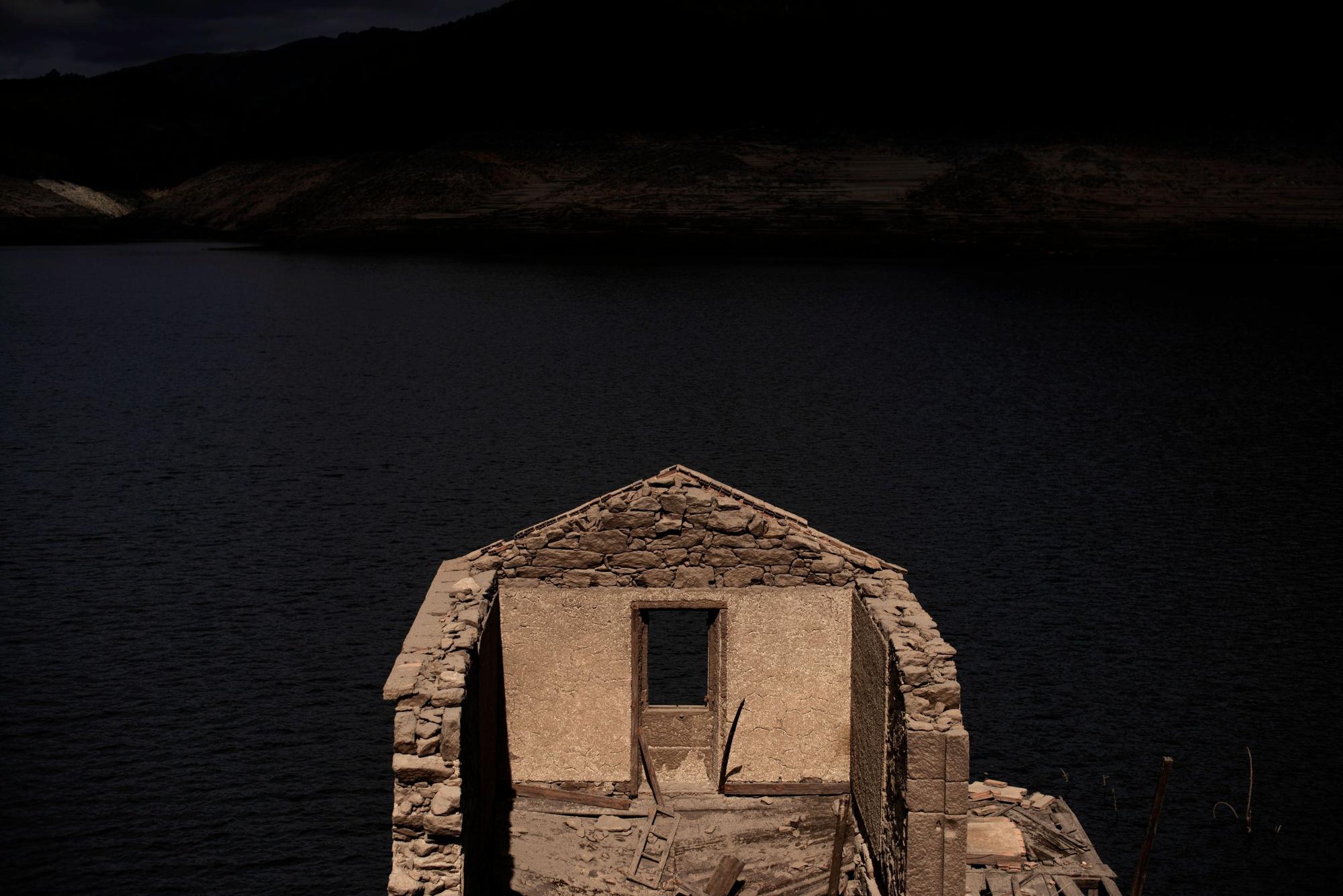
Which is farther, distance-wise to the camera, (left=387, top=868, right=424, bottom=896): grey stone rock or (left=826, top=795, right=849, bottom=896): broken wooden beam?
(left=826, top=795, right=849, bottom=896): broken wooden beam

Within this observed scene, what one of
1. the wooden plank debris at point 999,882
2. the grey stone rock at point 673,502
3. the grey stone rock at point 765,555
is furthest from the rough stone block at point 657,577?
the wooden plank debris at point 999,882

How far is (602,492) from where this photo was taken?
43.1 metres

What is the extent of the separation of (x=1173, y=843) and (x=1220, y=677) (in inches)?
311

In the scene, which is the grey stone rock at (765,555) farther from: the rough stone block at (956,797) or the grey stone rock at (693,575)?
the rough stone block at (956,797)

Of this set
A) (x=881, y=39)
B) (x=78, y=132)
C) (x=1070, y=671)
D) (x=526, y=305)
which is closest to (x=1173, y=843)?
(x=1070, y=671)

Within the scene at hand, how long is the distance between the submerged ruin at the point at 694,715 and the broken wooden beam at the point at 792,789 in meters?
0.02

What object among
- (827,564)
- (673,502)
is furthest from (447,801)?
(827,564)

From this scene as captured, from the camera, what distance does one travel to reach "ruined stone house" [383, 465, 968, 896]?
15109 millimetres

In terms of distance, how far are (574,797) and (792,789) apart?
2.68m

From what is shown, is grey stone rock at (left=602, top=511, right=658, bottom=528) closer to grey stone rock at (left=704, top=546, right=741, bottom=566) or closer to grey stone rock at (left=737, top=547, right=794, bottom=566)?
grey stone rock at (left=704, top=546, right=741, bottom=566)

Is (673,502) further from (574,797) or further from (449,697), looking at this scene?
(449,697)

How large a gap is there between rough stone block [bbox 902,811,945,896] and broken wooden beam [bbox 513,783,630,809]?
4.12 meters

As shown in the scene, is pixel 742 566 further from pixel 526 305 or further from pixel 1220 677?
pixel 526 305

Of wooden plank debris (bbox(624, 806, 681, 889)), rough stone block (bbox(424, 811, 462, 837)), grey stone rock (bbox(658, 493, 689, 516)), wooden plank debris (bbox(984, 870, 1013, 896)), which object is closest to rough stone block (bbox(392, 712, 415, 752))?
rough stone block (bbox(424, 811, 462, 837))
